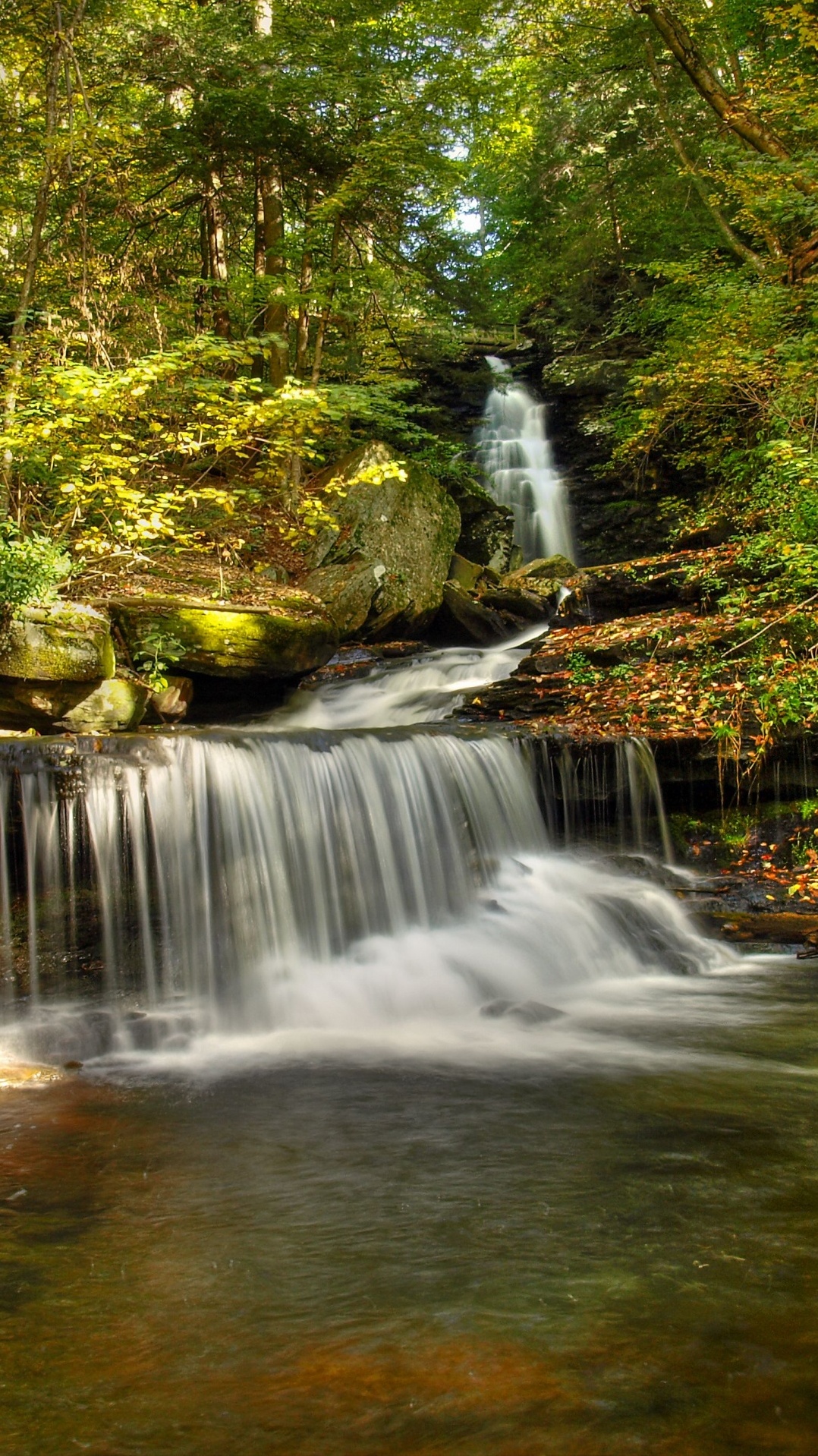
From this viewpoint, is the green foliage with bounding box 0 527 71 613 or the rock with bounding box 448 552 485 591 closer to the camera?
the green foliage with bounding box 0 527 71 613

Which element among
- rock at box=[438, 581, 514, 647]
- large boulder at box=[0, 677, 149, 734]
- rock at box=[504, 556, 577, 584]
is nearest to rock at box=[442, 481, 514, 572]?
rock at box=[504, 556, 577, 584]

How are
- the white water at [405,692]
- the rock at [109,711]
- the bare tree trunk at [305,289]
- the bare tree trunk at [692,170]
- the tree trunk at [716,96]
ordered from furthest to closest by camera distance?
1. the bare tree trunk at [305,289]
2. the bare tree trunk at [692,170]
3. the white water at [405,692]
4. the tree trunk at [716,96]
5. the rock at [109,711]

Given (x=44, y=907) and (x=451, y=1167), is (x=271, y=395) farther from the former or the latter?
(x=451, y=1167)

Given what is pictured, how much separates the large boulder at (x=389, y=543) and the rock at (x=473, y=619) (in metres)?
0.22

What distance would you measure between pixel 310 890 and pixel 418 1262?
447 centimetres

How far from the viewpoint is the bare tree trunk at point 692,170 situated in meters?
12.5

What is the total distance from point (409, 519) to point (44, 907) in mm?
9126

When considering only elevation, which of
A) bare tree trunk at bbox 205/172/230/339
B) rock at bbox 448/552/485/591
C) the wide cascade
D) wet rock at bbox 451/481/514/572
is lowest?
the wide cascade

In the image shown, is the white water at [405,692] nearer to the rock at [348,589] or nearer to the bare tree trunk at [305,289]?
the rock at [348,589]

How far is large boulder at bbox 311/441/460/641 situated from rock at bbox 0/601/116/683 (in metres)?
5.64

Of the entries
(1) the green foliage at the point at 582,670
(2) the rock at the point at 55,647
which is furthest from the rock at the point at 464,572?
Answer: (2) the rock at the point at 55,647

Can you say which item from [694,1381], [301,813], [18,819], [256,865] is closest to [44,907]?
[18,819]

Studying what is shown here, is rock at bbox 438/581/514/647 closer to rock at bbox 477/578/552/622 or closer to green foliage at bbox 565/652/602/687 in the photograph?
rock at bbox 477/578/552/622

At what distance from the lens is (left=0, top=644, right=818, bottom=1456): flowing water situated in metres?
2.32
